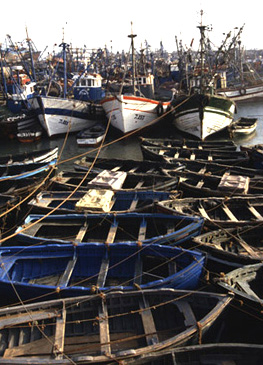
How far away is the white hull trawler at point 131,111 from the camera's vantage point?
29.0 m

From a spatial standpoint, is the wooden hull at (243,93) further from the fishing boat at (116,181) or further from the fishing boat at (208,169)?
the fishing boat at (116,181)

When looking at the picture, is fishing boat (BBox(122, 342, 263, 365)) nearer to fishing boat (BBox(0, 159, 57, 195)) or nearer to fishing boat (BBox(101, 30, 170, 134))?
fishing boat (BBox(0, 159, 57, 195))

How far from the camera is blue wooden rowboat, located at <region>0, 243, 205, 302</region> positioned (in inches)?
391

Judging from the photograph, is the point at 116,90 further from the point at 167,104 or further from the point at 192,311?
the point at 192,311

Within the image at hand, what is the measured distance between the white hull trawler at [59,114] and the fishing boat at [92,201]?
18248 mm

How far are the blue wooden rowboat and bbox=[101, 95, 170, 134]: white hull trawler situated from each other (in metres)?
20.2

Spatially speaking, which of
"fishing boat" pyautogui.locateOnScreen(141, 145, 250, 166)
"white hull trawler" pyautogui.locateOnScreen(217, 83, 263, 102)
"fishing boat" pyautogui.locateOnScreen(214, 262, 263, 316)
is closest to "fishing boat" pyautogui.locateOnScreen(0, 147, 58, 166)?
"fishing boat" pyautogui.locateOnScreen(141, 145, 250, 166)

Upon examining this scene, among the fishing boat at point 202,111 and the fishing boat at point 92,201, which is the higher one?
the fishing boat at point 202,111

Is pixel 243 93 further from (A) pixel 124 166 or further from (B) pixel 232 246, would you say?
(B) pixel 232 246

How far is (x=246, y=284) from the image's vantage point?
8547 millimetres

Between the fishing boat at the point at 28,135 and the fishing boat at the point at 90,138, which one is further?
the fishing boat at the point at 28,135

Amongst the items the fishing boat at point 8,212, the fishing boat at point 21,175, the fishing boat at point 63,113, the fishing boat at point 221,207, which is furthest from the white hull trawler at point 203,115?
the fishing boat at point 8,212

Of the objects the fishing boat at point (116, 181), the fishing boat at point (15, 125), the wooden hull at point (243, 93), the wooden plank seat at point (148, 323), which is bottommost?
the wooden plank seat at point (148, 323)

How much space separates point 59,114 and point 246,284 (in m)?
26.9
